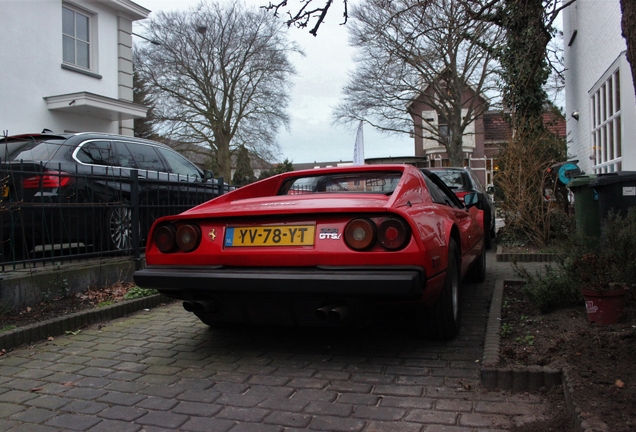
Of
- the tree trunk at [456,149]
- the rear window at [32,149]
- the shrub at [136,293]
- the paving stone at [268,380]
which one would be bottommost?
the paving stone at [268,380]

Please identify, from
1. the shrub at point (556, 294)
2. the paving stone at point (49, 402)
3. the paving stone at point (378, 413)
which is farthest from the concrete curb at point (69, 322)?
the shrub at point (556, 294)

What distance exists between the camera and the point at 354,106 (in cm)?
2825

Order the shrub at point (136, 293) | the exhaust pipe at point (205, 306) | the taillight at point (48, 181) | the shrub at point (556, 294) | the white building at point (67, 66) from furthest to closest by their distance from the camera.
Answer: the white building at point (67, 66) < the shrub at point (136, 293) < the taillight at point (48, 181) < the shrub at point (556, 294) < the exhaust pipe at point (205, 306)

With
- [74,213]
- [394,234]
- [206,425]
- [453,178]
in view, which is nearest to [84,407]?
[206,425]

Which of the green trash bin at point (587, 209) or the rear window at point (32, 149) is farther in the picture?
the green trash bin at point (587, 209)

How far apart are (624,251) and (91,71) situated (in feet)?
46.1

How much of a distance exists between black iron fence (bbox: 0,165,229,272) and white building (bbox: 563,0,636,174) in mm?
6650

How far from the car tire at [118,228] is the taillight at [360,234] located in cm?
368

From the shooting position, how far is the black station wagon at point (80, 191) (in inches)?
197

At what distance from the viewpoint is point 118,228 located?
6152mm

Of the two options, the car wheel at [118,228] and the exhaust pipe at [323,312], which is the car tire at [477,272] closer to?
the exhaust pipe at [323,312]

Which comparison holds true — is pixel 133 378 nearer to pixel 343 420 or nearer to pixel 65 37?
pixel 343 420

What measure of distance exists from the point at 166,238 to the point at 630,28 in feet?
9.85

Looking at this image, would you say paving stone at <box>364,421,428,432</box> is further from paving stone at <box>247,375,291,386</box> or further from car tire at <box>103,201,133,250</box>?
car tire at <box>103,201,133,250</box>
